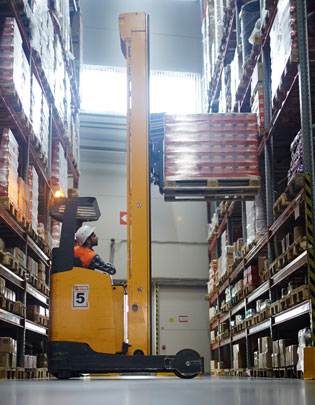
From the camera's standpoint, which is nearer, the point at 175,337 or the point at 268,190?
the point at 268,190

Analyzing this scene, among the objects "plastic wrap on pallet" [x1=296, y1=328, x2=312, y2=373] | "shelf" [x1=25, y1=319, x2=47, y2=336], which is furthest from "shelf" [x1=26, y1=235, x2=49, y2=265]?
"plastic wrap on pallet" [x1=296, y1=328, x2=312, y2=373]

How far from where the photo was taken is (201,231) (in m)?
17.4

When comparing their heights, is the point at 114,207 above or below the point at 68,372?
above

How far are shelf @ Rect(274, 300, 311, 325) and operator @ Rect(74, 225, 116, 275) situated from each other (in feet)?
6.52

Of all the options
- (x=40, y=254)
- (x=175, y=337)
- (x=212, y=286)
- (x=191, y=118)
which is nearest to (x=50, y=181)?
(x=40, y=254)

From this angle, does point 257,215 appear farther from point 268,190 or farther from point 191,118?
point 191,118

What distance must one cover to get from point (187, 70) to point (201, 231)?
15.2 feet

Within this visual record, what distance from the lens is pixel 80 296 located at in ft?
19.6

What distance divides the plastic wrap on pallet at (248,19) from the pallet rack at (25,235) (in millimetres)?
3279

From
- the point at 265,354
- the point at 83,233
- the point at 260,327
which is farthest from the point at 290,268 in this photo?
the point at 83,233

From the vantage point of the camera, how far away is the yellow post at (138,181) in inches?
242

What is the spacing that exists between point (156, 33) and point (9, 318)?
12480mm

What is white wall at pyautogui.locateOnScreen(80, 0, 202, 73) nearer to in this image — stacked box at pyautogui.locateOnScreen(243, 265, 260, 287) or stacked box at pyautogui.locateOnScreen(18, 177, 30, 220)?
stacked box at pyautogui.locateOnScreen(18, 177, 30, 220)

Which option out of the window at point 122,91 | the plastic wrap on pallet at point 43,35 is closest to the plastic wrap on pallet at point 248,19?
the plastic wrap on pallet at point 43,35
